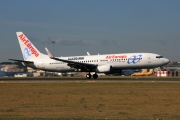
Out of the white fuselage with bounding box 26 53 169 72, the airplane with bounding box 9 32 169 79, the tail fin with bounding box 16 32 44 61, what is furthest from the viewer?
the tail fin with bounding box 16 32 44 61

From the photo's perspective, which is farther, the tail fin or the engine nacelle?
the tail fin

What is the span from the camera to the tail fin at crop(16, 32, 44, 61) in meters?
76.9

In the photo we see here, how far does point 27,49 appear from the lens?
78.1 meters

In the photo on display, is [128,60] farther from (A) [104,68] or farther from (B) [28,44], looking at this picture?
(B) [28,44]

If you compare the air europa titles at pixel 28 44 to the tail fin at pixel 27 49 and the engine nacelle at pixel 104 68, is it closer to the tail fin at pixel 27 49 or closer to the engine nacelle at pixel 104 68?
the tail fin at pixel 27 49

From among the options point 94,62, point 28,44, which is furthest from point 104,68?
point 28,44

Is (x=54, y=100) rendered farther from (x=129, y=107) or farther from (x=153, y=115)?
(x=153, y=115)

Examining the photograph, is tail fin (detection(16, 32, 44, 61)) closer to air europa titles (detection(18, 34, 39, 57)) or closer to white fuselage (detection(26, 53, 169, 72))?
air europa titles (detection(18, 34, 39, 57))

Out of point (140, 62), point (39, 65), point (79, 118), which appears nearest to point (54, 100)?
point (79, 118)

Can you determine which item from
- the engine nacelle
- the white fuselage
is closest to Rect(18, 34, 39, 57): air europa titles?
the white fuselage

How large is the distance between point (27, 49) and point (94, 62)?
16304mm

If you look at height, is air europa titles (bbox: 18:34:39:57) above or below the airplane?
above

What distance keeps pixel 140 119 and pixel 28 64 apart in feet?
201

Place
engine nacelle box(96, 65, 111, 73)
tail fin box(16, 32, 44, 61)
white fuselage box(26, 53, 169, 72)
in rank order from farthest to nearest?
tail fin box(16, 32, 44, 61) < engine nacelle box(96, 65, 111, 73) < white fuselage box(26, 53, 169, 72)
